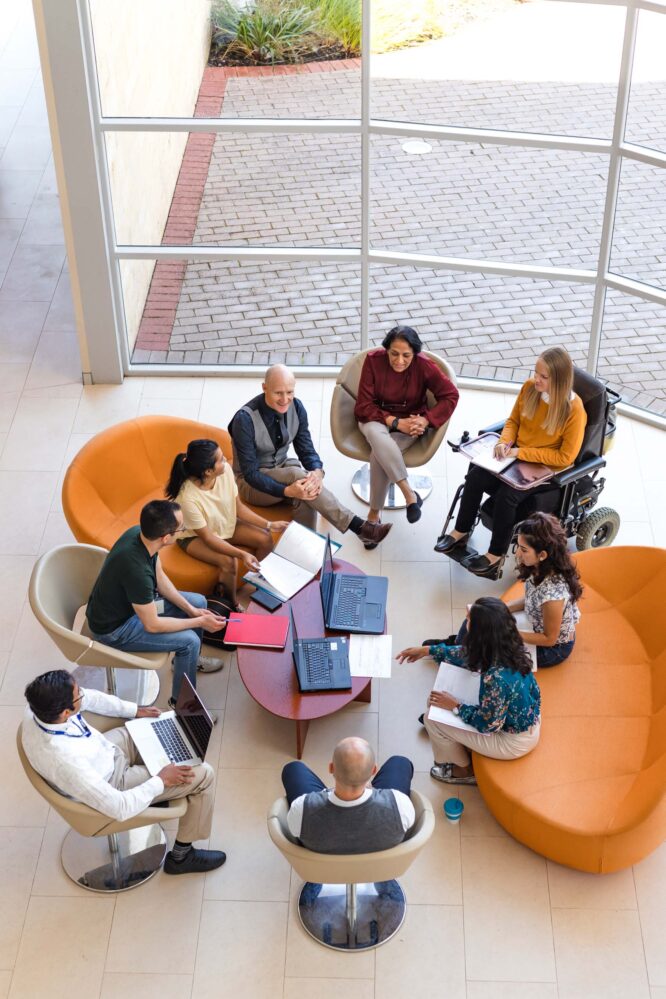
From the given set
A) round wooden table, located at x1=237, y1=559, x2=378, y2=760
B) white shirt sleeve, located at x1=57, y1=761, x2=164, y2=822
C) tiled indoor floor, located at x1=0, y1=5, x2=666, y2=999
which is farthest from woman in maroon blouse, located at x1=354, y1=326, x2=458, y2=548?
A: white shirt sleeve, located at x1=57, y1=761, x2=164, y2=822

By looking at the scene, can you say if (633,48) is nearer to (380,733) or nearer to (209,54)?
(209,54)

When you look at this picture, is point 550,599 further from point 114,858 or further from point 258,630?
point 114,858

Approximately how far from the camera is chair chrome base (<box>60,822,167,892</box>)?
489 centimetres

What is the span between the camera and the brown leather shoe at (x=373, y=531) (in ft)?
21.1

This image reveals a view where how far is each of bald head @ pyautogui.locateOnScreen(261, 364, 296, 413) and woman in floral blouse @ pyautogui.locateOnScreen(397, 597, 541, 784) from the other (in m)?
1.66

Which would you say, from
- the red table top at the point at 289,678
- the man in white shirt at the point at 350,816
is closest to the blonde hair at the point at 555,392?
the red table top at the point at 289,678

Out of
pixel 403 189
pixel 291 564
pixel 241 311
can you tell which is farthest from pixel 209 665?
pixel 403 189

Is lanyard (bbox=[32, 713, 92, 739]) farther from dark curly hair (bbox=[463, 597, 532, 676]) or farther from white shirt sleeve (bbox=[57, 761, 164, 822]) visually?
dark curly hair (bbox=[463, 597, 532, 676])

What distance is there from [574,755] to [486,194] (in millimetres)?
3772

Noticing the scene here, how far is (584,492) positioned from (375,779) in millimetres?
2374

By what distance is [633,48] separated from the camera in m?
6.37

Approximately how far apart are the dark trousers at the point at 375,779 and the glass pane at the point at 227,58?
4156 mm

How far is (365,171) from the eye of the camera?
23.1 feet

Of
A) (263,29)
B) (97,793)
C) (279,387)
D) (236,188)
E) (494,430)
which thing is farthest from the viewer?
(236,188)
